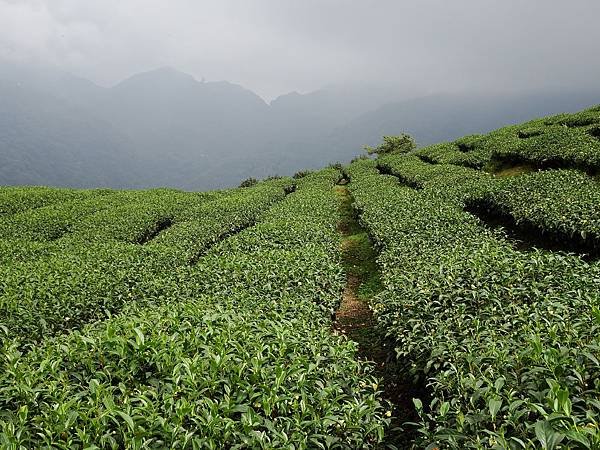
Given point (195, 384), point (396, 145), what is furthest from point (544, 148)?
point (396, 145)

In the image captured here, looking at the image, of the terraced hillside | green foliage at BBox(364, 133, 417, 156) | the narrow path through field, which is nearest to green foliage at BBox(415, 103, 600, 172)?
the terraced hillside

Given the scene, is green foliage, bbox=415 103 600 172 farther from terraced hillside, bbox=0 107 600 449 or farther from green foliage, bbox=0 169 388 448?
green foliage, bbox=0 169 388 448

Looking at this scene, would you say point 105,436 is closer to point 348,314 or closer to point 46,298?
point 46,298

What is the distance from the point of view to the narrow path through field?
7.08m

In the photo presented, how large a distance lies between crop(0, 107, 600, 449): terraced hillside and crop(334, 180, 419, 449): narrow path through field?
65 millimetres

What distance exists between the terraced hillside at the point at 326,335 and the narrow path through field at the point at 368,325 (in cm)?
6

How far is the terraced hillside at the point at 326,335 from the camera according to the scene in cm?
409

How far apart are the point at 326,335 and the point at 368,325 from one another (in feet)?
16.2

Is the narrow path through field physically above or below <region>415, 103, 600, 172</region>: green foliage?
below

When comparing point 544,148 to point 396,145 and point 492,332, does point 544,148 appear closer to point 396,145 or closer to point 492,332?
point 492,332

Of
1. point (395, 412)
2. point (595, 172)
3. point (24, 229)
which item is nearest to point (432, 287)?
point (395, 412)

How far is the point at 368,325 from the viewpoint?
11.6m

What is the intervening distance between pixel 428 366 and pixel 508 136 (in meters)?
32.7

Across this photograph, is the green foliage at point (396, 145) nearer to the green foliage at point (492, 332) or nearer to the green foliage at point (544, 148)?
the green foliage at point (544, 148)
